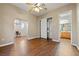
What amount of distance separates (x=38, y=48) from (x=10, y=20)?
3.38 feet

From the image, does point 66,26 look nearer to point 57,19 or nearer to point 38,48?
point 57,19

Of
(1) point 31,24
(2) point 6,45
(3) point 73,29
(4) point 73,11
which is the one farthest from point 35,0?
(2) point 6,45

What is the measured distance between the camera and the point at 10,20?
2.38m

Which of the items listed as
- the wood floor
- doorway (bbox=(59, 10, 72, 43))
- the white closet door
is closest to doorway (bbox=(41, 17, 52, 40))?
the white closet door

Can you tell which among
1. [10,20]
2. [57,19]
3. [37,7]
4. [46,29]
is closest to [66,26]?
[57,19]

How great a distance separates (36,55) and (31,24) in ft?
2.98

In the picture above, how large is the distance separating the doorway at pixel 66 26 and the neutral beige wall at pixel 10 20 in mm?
728

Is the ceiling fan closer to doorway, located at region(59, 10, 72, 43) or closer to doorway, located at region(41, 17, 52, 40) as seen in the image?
doorway, located at region(41, 17, 52, 40)

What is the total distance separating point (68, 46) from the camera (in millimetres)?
2359

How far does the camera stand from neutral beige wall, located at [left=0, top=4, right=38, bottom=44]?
2.28 meters

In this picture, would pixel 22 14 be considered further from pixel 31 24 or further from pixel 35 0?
pixel 35 0

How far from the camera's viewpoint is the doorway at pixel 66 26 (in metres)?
2.32

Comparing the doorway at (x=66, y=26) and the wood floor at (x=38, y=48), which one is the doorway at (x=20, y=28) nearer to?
the wood floor at (x=38, y=48)

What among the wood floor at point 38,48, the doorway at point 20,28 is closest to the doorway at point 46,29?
the wood floor at point 38,48
